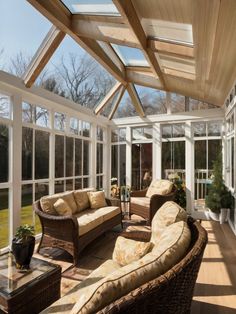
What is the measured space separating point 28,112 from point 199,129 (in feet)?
14.9

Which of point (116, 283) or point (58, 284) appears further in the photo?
point (58, 284)

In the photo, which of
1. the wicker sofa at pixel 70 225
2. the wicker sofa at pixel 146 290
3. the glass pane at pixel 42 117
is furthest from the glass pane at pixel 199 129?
the wicker sofa at pixel 146 290

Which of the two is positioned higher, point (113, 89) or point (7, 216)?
point (113, 89)

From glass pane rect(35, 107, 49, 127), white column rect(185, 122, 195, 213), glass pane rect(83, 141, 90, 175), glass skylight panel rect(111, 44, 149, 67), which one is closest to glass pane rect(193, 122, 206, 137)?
white column rect(185, 122, 195, 213)

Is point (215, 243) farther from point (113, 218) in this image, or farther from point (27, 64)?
point (27, 64)

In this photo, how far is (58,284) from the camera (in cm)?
235

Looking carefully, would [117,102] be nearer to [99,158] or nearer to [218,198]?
[99,158]

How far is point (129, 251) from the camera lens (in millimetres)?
2221

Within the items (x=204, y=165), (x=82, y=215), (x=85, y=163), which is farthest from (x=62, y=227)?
(x=204, y=165)

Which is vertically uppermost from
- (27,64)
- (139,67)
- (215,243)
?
(139,67)

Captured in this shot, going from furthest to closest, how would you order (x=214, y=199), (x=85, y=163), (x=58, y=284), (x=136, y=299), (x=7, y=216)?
(x=85, y=163)
(x=214, y=199)
(x=7, y=216)
(x=58, y=284)
(x=136, y=299)

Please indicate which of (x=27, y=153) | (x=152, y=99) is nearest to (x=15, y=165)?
(x=27, y=153)

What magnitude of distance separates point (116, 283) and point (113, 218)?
365cm

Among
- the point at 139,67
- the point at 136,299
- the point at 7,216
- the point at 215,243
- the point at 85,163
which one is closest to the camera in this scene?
the point at 136,299
